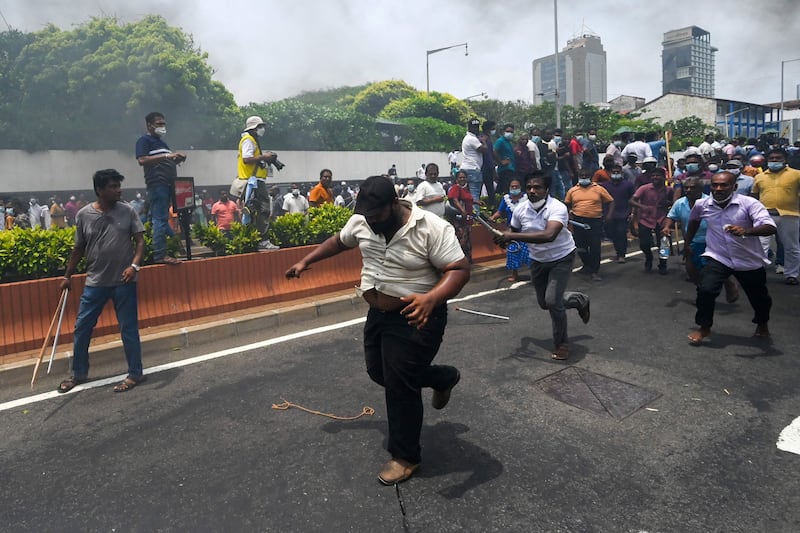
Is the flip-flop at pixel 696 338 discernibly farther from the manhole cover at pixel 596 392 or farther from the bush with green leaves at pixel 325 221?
the bush with green leaves at pixel 325 221

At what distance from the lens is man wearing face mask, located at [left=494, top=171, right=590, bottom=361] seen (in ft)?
17.6

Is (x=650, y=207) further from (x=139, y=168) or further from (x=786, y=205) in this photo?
(x=139, y=168)

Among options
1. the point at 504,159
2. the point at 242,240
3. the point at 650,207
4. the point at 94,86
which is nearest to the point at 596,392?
the point at 242,240

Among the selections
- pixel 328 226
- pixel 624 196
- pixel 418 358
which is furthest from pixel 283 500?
pixel 624 196

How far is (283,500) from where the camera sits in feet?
10.5

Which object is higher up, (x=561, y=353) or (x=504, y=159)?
(x=504, y=159)

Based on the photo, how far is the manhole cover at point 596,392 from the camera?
14.0ft

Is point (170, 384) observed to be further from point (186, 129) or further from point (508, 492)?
point (186, 129)

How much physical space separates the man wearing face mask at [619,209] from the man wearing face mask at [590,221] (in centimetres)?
100

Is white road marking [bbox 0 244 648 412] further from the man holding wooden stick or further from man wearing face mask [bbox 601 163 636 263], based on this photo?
man wearing face mask [bbox 601 163 636 263]

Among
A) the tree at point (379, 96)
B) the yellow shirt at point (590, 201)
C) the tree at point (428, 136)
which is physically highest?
the tree at point (379, 96)

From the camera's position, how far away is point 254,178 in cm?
800

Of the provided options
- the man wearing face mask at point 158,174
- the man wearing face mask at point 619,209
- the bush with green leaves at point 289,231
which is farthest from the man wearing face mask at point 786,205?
the man wearing face mask at point 158,174

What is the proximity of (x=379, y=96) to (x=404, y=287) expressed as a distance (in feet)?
277
